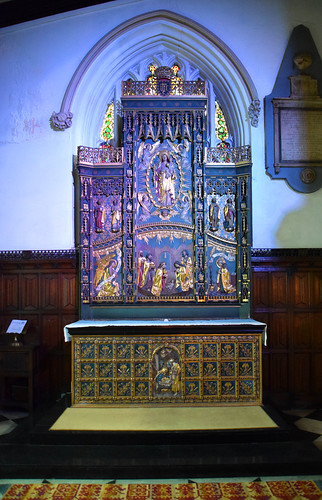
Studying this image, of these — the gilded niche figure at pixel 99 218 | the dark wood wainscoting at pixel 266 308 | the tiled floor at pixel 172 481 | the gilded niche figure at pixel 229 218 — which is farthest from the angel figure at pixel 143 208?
the tiled floor at pixel 172 481

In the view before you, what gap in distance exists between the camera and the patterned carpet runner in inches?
165

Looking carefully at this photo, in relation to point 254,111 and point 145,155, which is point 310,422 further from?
point 254,111

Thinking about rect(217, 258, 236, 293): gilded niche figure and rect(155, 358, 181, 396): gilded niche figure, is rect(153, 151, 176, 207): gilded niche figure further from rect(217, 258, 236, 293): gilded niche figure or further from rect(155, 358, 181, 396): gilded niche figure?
rect(155, 358, 181, 396): gilded niche figure

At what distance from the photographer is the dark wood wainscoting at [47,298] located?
7.34 meters

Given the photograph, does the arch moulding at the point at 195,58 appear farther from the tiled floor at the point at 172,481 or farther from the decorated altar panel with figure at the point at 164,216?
the tiled floor at the point at 172,481

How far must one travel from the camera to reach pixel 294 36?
7.51 meters

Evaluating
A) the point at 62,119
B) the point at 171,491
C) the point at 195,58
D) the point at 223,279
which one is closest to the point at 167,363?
the point at 223,279

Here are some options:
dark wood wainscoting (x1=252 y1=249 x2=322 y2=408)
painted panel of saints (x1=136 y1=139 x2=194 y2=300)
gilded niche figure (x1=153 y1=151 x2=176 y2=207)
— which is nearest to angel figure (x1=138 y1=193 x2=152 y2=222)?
painted panel of saints (x1=136 y1=139 x2=194 y2=300)

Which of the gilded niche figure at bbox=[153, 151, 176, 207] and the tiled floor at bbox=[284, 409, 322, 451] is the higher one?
the gilded niche figure at bbox=[153, 151, 176, 207]

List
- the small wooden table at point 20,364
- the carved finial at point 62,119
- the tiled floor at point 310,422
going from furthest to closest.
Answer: the carved finial at point 62,119 → the small wooden table at point 20,364 → the tiled floor at point 310,422

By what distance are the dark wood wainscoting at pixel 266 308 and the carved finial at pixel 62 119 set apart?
243 centimetres

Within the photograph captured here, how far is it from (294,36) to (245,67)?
111cm

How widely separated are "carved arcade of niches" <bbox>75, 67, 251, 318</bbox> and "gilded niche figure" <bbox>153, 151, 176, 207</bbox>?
2 cm

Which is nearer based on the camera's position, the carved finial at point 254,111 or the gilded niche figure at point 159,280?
the gilded niche figure at point 159,280
